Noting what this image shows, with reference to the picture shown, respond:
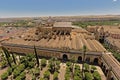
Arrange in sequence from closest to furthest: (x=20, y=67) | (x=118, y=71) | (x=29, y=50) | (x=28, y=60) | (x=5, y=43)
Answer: (x=118, y=71) < (x=20, y=67) < (x=28, y=60) < (x=29, y=50) < (x=5, y=43)

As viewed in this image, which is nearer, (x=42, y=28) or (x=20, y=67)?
(x=20, y=67)

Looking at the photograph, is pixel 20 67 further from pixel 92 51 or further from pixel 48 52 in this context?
pixel 92 51

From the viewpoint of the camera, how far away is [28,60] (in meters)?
56.0

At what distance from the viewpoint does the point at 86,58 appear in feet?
194

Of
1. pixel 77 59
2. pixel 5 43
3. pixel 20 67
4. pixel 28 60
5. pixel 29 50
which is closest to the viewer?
pixel 20 67

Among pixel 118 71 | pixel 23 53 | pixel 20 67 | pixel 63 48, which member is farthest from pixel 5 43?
pixel 118 71

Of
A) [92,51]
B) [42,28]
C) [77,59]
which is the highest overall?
[42,28]

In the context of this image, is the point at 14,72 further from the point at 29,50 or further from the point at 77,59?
the point at 77,59

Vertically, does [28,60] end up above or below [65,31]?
below

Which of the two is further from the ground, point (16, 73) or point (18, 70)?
point (18, 70)

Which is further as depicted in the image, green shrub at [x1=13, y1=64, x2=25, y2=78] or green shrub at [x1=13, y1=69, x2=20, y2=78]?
green shrub at [x1=13, y1=64, x2=25, y2=78]

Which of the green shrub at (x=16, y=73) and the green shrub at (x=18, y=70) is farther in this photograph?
the green shrub at (x=18, y=70)

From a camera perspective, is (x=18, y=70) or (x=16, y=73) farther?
(x=18, y=70)

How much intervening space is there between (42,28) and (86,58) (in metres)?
48.6
